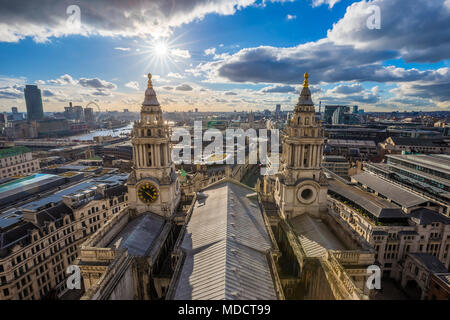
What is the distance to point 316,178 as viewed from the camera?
34.0 metres

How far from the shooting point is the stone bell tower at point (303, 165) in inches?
1281

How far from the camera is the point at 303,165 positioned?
33.8m

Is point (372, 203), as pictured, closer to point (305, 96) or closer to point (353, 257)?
point (353, 257)

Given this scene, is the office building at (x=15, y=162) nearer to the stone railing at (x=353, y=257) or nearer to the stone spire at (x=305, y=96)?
the stone spire at (x=305, y=96)

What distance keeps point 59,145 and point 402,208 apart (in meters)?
210

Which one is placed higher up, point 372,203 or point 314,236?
point 314,236

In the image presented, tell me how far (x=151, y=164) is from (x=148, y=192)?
4251 mm

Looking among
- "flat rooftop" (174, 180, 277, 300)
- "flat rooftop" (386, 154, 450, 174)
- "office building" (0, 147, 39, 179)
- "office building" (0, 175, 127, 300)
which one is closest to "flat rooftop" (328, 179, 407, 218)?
"flat rooftop" (386, 154, 450, 174)

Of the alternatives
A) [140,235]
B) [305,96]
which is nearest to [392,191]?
[305,96]

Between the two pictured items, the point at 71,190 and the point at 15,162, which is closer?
the point at 71,190

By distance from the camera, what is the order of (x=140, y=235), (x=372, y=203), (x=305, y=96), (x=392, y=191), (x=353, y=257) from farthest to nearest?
(x=392, y=191) < (x=372, y=203) < (x=305, y=96) < (x=140, y=235) < (x=353, y=257)

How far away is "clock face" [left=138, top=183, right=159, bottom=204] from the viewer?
34.9m

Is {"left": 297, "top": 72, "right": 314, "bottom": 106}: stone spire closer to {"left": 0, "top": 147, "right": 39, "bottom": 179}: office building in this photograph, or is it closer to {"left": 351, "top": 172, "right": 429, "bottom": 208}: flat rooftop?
{"left": 351, "top": 172, "right": 429, "bottom": 208}: flat rooftop
